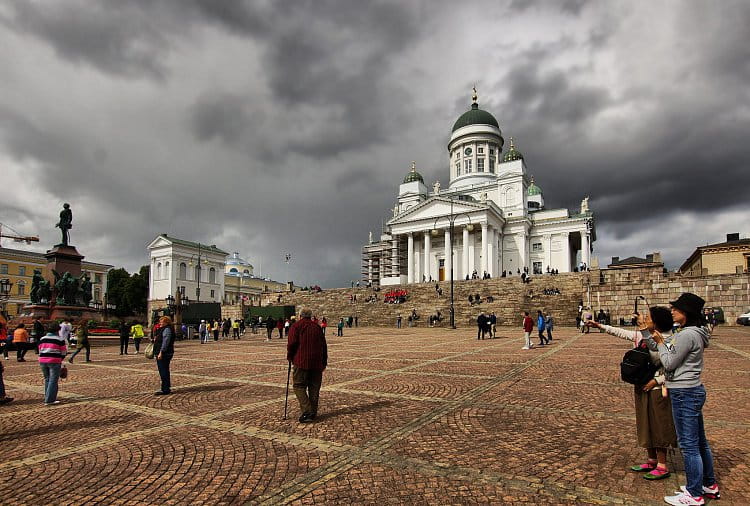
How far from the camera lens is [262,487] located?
4023 millimetres

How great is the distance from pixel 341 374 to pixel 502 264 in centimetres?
5668

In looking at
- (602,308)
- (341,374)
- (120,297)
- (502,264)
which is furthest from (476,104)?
(341,374)

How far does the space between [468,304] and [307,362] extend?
3375 cm

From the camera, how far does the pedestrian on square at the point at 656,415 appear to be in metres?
4.05

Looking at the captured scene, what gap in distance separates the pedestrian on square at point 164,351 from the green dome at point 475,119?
73999 millimetres

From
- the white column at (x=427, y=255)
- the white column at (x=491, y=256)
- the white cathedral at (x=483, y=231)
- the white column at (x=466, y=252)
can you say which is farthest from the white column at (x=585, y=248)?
the white column at (x=427, y=255)

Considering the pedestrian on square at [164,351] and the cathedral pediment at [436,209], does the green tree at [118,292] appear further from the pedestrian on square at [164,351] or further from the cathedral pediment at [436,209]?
the pedestrian on square at [164,351]

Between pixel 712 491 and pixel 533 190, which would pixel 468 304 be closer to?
pixel 712 491

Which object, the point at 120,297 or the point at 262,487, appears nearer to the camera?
the point at 262,487

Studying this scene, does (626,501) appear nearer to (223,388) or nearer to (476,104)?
(223,388)

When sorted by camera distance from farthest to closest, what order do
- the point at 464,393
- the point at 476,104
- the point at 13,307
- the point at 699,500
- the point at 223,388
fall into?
the point at 476,104 < the point at 13,307 < the point at 223,388 < the point at 464,393 < the point at 699,500

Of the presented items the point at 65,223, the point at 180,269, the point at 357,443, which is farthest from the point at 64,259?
the point at 180,269

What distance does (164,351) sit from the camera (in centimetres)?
868

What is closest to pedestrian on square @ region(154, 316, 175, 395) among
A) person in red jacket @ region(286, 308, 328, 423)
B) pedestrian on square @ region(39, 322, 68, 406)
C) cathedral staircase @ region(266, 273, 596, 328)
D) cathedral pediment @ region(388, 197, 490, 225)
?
pedestrian on square @ region(39, 322, 68, 406)
